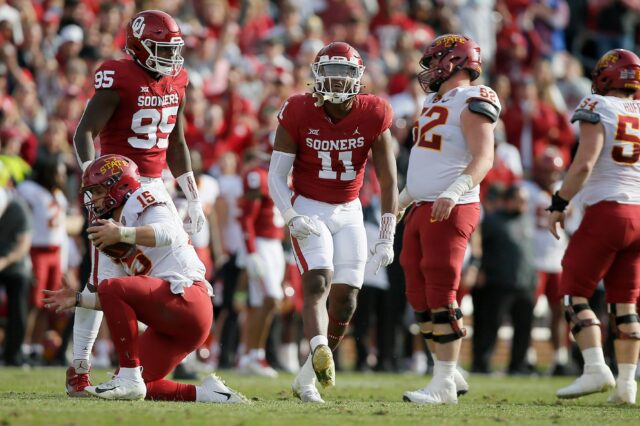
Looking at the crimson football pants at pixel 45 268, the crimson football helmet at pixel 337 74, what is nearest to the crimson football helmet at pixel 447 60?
the crimson football helmet at pixel 337 74

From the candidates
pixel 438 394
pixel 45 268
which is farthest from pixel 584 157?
pixel 45 268

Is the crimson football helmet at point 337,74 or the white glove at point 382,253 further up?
the crimson football helmet at point 337,74

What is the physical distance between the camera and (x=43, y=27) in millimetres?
15562

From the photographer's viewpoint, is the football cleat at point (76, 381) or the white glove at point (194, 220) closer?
the football cleat at point (76, 381)

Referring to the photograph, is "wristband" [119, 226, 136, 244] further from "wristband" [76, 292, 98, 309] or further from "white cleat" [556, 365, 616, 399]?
"white cleat" [556, 365, 616, 399]

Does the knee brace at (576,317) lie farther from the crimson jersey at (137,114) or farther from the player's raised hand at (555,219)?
the crimson jersey at (137,114)

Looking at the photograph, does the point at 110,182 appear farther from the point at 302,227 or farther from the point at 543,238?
the point at 543,238


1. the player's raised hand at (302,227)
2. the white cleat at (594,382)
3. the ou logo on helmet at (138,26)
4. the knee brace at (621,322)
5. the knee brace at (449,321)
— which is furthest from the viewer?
the knee brace at (621,322)

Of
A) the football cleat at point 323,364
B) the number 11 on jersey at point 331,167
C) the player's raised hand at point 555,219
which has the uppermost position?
the number 11 on jersey at point 331,167

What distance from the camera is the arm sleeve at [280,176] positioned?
795 centimetres

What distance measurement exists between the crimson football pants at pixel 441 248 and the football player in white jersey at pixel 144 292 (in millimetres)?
1502

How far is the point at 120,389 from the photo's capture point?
6914mm

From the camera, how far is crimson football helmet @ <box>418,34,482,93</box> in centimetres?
811

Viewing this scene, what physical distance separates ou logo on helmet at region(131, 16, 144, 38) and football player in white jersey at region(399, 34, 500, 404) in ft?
6.29
